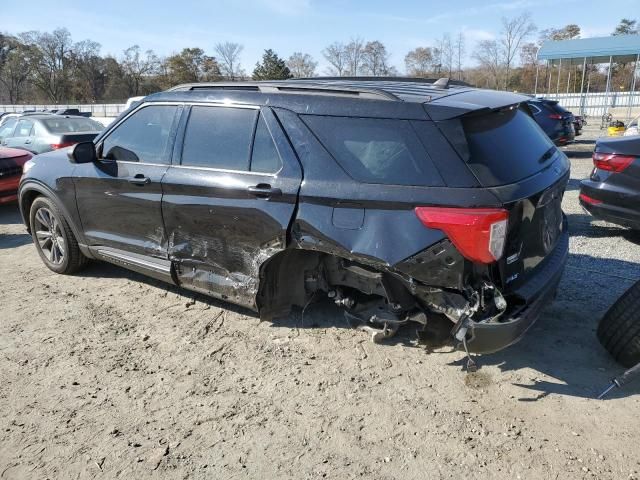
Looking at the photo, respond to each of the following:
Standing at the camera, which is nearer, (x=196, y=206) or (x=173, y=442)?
(x=173, y=442)

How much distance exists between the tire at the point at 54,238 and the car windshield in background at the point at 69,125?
6.51m

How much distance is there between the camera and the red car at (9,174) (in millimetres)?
8172

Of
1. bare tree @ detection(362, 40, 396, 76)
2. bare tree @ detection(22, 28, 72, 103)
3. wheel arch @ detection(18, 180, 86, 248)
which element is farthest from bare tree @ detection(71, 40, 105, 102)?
wheel arch @ detection(18, 180, 86, 248)

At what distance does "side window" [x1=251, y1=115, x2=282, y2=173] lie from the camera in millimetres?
3361

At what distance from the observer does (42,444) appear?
2.74m

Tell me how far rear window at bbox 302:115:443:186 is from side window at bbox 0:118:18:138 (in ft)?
37.1

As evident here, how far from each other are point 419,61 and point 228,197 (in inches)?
2458

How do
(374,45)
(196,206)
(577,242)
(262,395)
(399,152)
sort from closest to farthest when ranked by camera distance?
(399,152), (262,395), (196,206), (577,242), (374,45)

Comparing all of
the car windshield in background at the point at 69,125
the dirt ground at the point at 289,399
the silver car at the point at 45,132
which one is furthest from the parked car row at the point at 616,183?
the car windshield in background at the point at 69,125

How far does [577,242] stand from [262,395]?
447 cm

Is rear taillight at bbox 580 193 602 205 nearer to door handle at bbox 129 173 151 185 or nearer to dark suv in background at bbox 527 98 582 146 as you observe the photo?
door handle at bbox 129 173 151 185

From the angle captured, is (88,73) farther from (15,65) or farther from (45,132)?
(45,132)

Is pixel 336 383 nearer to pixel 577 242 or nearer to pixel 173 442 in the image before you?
pixel 173 442

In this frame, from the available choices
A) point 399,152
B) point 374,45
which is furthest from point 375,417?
point 374,45
